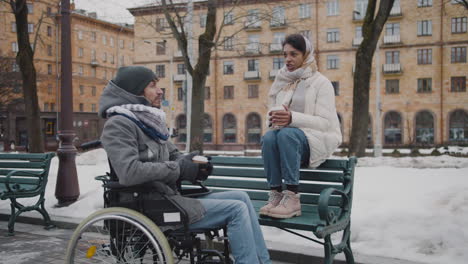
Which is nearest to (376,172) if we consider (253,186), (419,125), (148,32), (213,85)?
(253,186)

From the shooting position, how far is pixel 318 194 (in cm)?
419

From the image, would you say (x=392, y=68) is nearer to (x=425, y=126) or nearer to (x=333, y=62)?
(x=333, y=62)

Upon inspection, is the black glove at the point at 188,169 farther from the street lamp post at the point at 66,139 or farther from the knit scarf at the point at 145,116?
the street lamp post at the point at 66,139

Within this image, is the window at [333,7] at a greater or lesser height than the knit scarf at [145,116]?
greater

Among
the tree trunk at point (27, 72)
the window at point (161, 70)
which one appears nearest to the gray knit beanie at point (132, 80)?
the tree trunk at point (27, 72)

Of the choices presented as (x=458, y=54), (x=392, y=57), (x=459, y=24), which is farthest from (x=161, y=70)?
(x=459, y=24)

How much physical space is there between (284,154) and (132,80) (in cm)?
136

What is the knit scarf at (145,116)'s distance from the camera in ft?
10.9

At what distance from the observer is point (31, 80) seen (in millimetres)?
14133

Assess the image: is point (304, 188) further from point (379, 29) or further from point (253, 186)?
point (379, 29)

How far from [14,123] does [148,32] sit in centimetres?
1952

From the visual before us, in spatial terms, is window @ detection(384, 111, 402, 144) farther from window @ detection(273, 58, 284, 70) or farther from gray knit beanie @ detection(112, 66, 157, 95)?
gray knit beanie @ detection(112, 66, 157, 95)

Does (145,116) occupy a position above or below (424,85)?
below

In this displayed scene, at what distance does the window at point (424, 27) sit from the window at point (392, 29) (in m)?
2.10
